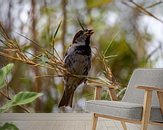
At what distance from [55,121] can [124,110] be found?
1.63 metres

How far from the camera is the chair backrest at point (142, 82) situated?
3121mm

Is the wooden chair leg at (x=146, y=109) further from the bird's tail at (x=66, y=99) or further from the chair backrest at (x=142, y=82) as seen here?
the bird's tail at (x=66, y=99)

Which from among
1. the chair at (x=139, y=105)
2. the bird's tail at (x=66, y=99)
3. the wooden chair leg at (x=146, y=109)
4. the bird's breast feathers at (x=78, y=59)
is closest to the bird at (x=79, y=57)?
the bird's breast feathers at (x=78, y=59)

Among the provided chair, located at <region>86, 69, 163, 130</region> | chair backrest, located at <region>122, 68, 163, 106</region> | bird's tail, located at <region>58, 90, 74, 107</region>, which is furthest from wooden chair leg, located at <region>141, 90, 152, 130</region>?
bird's tail, located at <region>58, 90, 74, 107</region>

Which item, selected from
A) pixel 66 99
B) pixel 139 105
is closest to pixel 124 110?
pixel 139 105

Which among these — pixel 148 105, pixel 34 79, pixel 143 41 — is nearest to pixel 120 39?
pixel 143 41

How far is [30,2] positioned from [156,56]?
1693mm

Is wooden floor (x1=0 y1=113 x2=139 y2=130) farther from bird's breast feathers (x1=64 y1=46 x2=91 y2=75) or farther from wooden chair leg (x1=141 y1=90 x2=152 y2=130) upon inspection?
wooden chair leg (x1=141 y1=90 x2=152 y2=130)

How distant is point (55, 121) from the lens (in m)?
4.16

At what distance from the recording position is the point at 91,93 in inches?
176

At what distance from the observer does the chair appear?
8.55 feet

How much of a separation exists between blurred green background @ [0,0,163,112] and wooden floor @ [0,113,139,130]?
245 millimetres

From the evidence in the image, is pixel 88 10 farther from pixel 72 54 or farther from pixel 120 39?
pixel 72 54

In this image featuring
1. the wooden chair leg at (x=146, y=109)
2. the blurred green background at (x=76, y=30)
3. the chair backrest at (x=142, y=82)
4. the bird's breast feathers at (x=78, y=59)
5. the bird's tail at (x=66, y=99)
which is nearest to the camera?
the wooden chair leg at (x=146, y=109)
